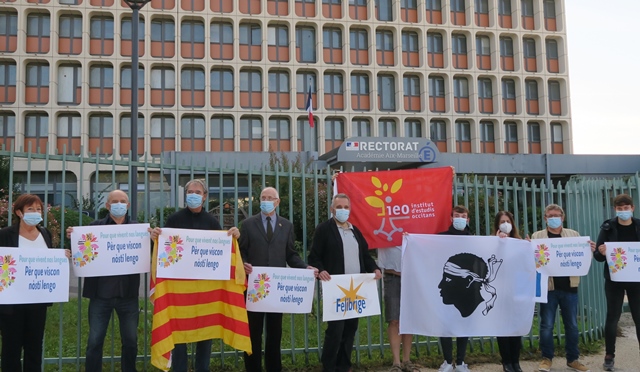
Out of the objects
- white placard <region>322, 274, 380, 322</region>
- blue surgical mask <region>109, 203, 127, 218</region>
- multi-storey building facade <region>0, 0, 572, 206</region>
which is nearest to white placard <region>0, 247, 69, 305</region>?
blue surgical mask <region>109, 203, 127, 218</region>

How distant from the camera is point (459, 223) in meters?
6.81

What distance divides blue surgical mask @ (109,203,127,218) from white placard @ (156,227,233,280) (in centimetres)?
48

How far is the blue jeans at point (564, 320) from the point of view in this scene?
6.88 m

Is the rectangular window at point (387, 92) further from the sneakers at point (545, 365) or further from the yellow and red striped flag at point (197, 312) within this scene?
the yellow and red striped flag at point (197, 312)

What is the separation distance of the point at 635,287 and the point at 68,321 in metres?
8.65

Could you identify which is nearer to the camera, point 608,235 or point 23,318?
point 23,318

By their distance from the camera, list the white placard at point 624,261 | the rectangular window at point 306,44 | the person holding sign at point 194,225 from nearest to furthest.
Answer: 1. the person holding sign at point 194,225
2. the white placard at point 624,261
3. the rectangular window at point 306,44

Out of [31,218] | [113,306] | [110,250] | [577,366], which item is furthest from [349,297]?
[31,218]

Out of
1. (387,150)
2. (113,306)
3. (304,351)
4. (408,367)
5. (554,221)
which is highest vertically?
(387,150)

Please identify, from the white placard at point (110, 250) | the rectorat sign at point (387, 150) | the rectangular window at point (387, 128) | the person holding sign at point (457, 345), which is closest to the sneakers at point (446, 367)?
the person holding sign at point (457, 345)

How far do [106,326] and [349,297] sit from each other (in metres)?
2.57

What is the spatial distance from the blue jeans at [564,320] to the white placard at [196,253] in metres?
3.86

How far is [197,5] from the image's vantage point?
3684cm

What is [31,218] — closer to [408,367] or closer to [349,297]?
[349,297]
